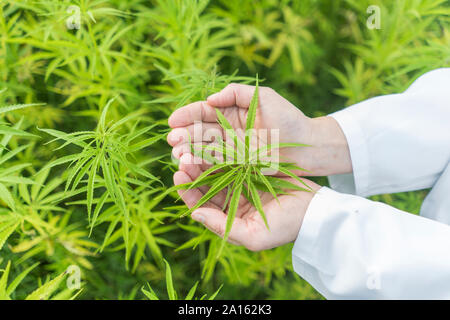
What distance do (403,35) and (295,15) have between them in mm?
450

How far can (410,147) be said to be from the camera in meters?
0.94

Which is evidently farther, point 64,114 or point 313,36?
point 313,36

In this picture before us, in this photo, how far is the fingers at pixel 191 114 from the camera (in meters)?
0.83

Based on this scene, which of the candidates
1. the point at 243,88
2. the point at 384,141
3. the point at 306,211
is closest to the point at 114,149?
the point at 243,88

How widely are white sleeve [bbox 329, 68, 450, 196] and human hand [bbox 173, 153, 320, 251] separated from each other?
22cm

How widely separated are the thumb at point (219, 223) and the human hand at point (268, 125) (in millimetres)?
150

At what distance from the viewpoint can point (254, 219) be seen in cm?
82

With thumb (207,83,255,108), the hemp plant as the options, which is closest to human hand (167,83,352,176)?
thumb (207,83,255,108)

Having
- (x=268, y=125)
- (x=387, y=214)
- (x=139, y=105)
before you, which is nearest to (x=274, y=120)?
(x=268, y=125)

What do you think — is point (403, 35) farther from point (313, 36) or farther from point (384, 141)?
point (384, 141)

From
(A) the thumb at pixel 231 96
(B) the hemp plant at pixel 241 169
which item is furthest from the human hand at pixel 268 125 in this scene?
(B) the hemp plant at pixel 241 169

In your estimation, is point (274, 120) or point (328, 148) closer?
point (274, 120)

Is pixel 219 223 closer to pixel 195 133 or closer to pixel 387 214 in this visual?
pixel 195 133

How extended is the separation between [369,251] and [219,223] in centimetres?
34
